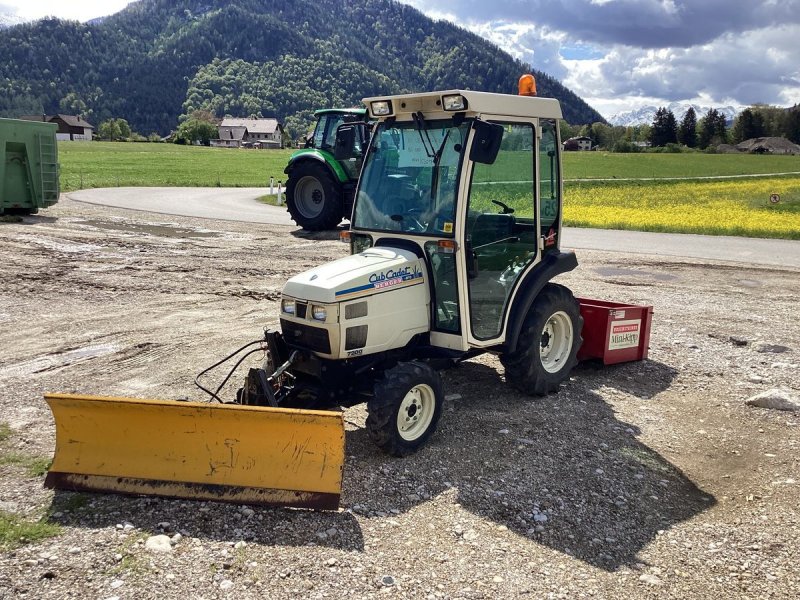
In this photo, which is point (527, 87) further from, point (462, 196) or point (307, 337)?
point (307, 337)

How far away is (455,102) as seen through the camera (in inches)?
207

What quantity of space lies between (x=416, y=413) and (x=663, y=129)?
112433 mm

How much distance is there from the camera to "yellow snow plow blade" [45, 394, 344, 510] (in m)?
4.43

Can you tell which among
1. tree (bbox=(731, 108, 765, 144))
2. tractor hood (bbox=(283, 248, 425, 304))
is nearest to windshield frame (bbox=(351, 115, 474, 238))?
tractor hood (bbox=(283, 248, 425, 304))

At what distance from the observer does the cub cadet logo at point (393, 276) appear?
5145 mm

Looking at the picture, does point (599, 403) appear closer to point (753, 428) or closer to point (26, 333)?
point (753, 428)

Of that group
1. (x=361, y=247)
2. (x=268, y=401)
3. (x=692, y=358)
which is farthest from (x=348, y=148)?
(x=692, y=358)

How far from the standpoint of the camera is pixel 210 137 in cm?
12331

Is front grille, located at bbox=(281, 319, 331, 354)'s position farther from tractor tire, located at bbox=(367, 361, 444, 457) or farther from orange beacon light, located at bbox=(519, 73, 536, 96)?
orange beacon light, located at bbox=(519, 73, 536, 96)

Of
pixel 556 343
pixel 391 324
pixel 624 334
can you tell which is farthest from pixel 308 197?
pixel 391 324

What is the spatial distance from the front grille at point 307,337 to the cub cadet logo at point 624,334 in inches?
132

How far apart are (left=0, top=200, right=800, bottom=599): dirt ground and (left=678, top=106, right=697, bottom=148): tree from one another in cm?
10591

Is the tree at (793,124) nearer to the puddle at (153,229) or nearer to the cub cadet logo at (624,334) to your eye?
→ the puddle at (153,229)

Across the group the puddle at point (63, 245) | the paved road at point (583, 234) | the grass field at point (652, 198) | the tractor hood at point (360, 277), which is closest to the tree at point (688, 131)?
the grass field at point (652, 198)
